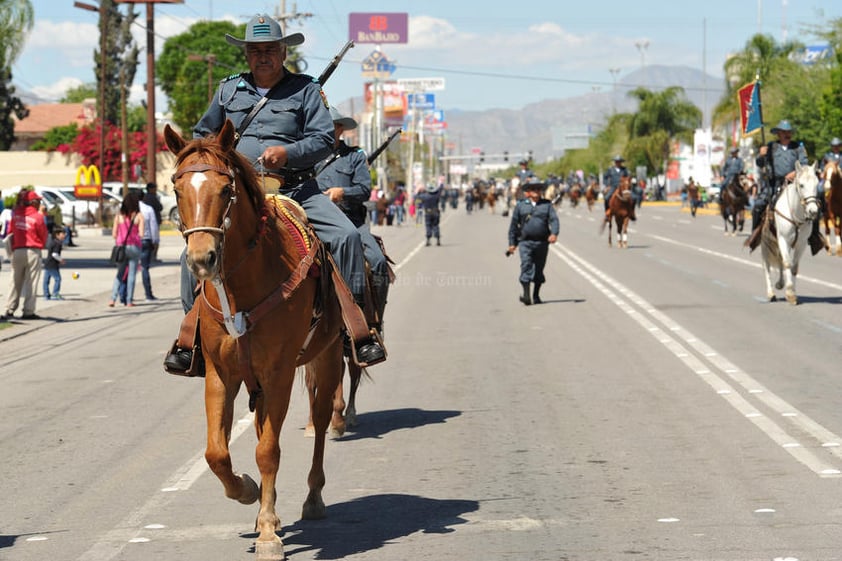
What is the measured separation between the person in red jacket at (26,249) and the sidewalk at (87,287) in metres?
0.28

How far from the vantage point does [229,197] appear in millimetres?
6617

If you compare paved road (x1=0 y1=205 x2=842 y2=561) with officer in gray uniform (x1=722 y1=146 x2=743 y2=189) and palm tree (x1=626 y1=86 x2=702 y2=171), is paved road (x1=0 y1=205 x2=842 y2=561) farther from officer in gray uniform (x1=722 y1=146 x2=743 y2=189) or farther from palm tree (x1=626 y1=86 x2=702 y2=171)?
palm tree (x1=626 y1=86 x2=702 y2=171)

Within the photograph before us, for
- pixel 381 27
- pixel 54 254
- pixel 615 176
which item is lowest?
pixel 54 254

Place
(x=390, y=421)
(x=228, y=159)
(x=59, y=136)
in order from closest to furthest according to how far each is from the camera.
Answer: (x=228, y=159), (x=390, y=421), (x=59, y=136)

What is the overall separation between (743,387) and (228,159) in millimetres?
7342

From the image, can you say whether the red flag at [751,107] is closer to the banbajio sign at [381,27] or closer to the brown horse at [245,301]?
the brown horse at [245,301]

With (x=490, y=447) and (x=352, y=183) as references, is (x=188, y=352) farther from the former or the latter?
(x=352, y=183)

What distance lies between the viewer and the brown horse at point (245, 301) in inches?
259

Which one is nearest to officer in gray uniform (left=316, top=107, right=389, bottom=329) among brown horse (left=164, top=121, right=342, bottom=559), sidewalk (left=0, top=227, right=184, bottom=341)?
brown horse (left=164, top=121, right=342, bottom=559)

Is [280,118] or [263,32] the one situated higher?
[263,32]

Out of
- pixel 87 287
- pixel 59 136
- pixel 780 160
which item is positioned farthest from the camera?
pixel 59 136

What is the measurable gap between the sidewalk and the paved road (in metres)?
2.03

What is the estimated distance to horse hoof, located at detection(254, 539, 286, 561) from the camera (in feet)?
22.6

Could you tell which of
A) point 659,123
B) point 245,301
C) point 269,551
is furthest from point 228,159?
point 659,123
